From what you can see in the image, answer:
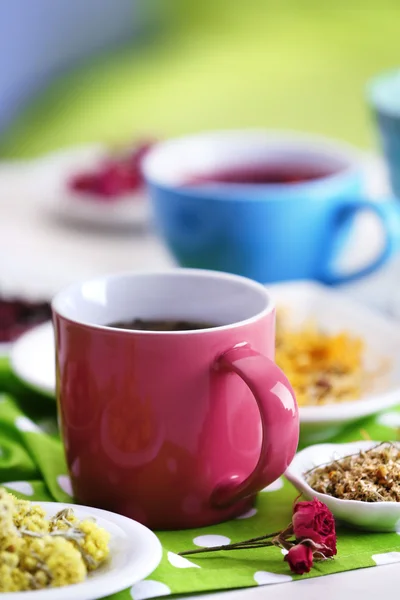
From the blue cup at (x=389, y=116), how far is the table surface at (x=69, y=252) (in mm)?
135

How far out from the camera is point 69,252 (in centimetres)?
141

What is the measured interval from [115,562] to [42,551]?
5cm

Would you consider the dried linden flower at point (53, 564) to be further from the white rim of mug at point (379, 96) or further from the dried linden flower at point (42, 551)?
the white rim of mug at point (379, 96)

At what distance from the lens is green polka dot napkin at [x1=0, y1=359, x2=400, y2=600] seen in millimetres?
614

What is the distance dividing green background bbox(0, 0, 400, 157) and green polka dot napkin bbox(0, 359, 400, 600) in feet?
6.07

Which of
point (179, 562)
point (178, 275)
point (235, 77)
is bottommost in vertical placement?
point (235, 77)

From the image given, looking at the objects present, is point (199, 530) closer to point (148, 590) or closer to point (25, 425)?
point (148, 590)

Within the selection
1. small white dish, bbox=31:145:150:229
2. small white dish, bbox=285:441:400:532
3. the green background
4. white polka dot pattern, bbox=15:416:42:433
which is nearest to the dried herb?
small white dish, bbox=285:441:400:532

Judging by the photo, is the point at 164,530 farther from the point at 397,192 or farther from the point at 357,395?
the point at 397,192

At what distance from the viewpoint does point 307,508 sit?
2.08ft

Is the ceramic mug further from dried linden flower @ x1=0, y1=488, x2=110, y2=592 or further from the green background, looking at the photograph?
the green background

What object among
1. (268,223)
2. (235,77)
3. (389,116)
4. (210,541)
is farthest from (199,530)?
(235,77)

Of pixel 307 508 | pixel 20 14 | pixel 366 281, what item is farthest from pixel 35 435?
pixel 20 14

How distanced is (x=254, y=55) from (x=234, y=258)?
182cm
